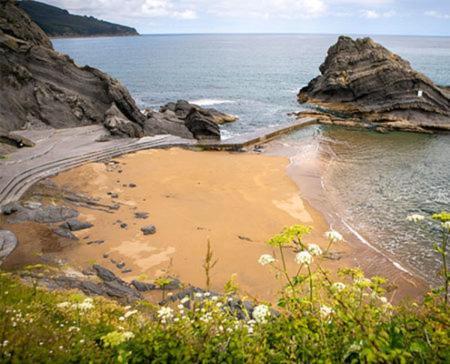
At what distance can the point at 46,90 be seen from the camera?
29.8 meters

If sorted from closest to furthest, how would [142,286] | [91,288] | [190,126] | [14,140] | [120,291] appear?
[91,288] → [120,291] → [142,286] → [14,140] → [190,126]

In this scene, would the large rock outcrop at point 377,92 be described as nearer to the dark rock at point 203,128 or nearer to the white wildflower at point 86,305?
the dark rock at point 203,128

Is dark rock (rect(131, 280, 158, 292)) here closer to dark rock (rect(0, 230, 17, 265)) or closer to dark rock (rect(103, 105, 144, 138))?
dark rock (rect(0, 230, 17, 265))

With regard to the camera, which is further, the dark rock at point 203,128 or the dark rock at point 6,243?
the dark rock at point 203,128

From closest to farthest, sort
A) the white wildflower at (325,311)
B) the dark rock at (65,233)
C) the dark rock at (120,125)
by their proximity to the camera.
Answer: the white wildflower at (325,311), the dark rock at (65,233), the dark rock at (120,125)

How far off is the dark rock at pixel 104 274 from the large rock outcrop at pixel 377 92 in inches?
1417

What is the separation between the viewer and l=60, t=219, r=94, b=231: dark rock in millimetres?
14039

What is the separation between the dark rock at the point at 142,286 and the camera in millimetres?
10516

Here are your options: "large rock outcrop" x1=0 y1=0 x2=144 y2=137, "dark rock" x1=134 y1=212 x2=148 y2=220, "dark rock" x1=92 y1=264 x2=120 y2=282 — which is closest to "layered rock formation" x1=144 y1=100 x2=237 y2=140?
"large rock outcrop" x1=0 y1=0 x2=144 y2=137

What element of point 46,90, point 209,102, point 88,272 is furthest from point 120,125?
point 209,102

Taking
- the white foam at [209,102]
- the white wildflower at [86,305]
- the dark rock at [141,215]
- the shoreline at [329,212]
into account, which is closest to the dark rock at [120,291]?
the white wildflower at [86,305]

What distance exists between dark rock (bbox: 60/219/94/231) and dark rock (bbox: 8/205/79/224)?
48 cm

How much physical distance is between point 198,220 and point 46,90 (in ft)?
71.6

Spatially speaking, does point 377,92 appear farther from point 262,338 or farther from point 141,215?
point 262,338
